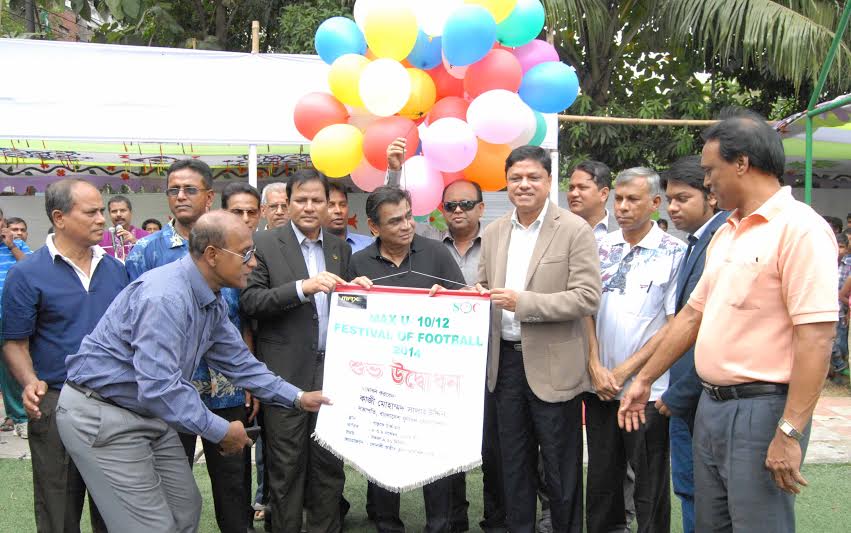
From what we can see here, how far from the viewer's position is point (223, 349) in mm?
3279

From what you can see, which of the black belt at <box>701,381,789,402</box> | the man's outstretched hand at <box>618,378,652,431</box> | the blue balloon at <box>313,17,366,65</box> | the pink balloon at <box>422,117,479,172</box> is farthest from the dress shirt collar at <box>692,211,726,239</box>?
the blue balloon at <box>313,17,366,65</box>

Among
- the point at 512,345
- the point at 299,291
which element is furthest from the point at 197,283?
the point at 512,345

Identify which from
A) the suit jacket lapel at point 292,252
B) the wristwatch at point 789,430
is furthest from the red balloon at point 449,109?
the wristwatch at point 789,430

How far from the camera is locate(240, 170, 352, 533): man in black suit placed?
382 centimetres

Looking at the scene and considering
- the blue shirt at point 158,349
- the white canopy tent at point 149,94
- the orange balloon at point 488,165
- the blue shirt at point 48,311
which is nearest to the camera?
the blue shirt at point 158,349

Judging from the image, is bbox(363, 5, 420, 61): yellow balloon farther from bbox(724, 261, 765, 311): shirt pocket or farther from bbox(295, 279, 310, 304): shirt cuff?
bbox(724, 261, 765, 311): shirt pocket

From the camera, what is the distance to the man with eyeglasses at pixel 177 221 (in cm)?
378

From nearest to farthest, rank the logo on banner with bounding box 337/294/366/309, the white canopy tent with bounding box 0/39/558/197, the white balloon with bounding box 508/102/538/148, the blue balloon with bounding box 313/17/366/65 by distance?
the logo on banner with bounding box 337/294/366/309, the white balloon with bounding box 508/102/538/148, the blue balloon with bounding box 313/17/366/65, the white canopy tent with bounding box 0/39/558/197

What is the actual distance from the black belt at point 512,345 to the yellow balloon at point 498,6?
2.13 metres

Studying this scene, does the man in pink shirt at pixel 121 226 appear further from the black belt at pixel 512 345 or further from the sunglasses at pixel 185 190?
the black belt at pixel 512 345

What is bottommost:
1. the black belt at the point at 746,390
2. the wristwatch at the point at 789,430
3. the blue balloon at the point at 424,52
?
the wristwatch at the point at 789,430

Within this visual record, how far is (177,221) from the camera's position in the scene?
3875mm

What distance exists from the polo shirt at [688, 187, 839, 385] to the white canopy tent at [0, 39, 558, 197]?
392 centimetres

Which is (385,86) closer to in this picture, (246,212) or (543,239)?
(246,212)
